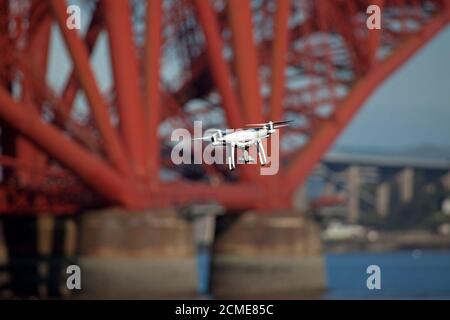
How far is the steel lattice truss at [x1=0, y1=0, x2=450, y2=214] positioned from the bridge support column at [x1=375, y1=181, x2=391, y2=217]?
91.7 meters

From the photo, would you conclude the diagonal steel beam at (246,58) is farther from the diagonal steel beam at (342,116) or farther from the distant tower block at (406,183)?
the distant tower block at (406,183)

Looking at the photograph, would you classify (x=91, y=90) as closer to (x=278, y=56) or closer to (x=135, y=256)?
(x=135, y=256)

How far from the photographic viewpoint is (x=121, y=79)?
197 feet

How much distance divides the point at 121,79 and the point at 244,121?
8.35 meters

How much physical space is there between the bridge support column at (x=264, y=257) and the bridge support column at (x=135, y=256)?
19.4 feet

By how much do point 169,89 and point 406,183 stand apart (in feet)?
294

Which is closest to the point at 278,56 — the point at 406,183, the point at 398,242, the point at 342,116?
the point at 342,116

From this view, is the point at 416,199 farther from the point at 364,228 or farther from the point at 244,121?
the point at 244,121

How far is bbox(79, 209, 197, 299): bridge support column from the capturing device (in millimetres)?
63812

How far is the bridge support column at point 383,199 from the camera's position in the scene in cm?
17500

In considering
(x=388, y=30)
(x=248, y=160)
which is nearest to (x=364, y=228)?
(x=388, y=30)

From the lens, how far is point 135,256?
64.8m

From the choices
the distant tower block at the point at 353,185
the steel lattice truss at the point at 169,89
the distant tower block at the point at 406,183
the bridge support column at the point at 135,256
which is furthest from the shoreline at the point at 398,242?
the bridge support column at the point at 135,256

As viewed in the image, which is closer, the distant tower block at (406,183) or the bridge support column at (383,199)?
the distant tower block at (406,183)
